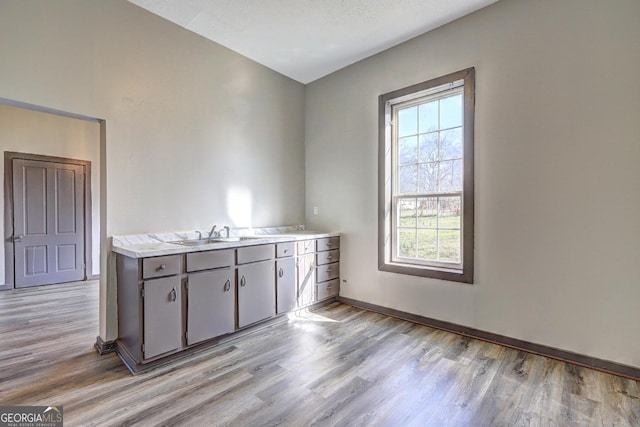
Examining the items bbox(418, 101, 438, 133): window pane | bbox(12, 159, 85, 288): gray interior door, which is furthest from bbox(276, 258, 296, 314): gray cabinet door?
bbox(12, 159, 85, 288): gray interior door

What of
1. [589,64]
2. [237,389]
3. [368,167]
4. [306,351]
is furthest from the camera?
[368,167]

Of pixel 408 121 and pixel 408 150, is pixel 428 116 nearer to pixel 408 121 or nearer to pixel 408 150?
pixel 408 121

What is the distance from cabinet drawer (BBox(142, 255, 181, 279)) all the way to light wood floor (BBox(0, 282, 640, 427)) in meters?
0.76

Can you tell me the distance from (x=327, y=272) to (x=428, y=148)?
197cm

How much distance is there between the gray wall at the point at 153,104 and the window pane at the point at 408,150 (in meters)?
1.67

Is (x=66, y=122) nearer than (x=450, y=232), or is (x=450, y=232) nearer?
(x=450, y=232)

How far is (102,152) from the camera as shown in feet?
8.87

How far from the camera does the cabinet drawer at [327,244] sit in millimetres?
3857

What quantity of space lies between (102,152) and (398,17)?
3060 mm

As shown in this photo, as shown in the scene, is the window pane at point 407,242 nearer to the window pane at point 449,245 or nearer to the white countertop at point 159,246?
the window pane at point 449,245

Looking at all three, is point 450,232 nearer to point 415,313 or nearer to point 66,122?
point 415,313

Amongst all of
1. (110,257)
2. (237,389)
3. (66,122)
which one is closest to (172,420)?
(237,389)

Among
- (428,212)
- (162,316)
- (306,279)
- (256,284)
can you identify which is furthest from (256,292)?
(428,212)

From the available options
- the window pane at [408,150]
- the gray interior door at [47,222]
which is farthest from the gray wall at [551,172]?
the gray interior door at [47,222]
